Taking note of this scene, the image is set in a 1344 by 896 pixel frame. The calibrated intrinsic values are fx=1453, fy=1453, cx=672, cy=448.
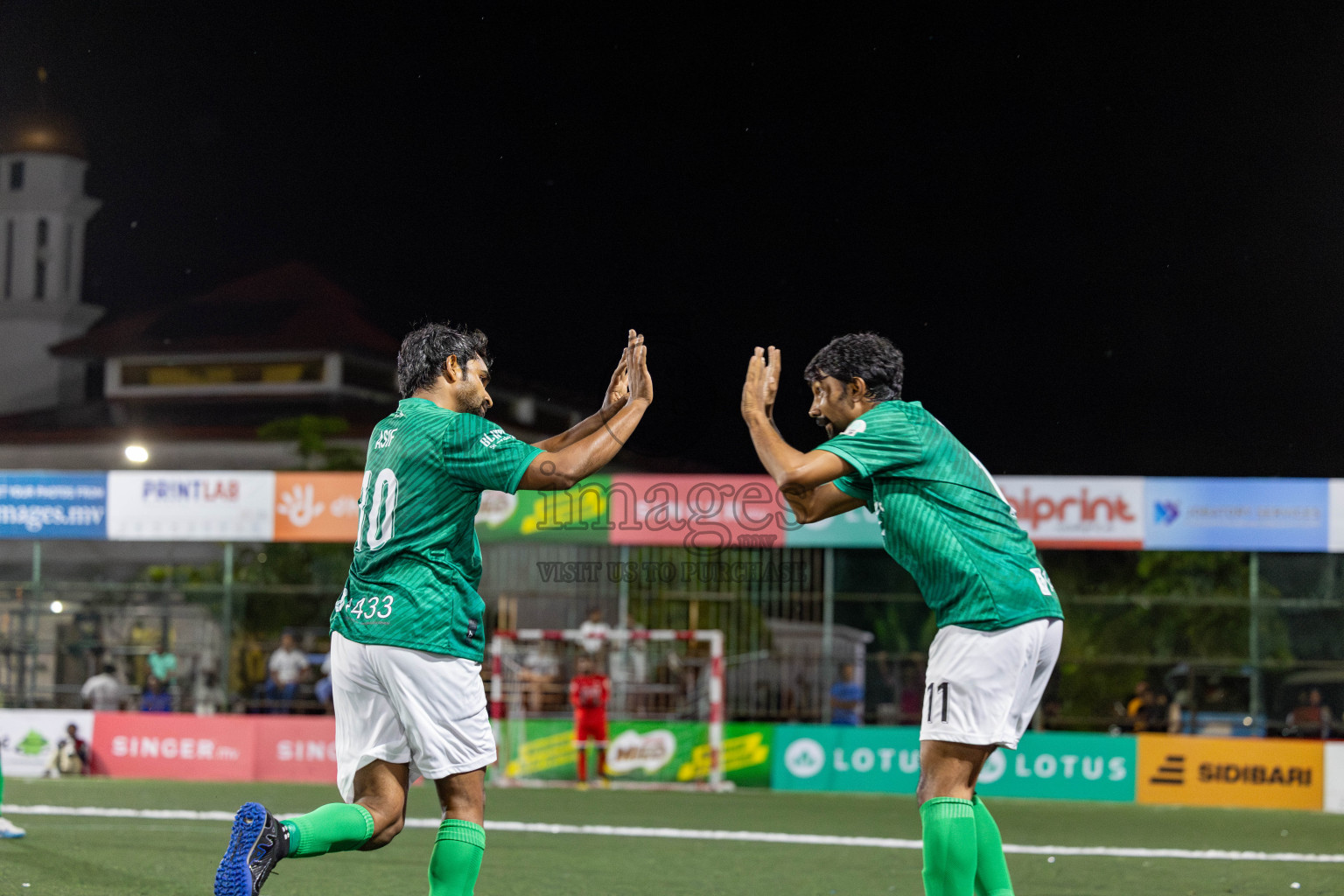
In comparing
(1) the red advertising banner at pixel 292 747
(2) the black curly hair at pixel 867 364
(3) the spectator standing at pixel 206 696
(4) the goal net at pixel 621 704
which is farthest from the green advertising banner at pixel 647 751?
(2) the black curly hair at pixel 867 364

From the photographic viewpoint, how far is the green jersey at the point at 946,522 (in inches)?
175

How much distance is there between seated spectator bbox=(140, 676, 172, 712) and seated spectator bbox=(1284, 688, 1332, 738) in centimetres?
1444

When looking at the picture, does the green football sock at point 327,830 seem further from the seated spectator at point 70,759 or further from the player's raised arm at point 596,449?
the seated spectator at point 70,759

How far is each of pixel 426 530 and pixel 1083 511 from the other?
49.1 ft

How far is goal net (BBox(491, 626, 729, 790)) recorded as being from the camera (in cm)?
1739

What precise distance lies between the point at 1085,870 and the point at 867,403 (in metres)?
4.92

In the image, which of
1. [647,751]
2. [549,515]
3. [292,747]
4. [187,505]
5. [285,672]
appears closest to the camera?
[647,751]

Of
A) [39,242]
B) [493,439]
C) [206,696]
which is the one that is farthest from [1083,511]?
[39,242]

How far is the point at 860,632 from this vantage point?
1895cm

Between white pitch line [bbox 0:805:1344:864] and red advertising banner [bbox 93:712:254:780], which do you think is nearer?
white pitch line [bbox 0:805:1344:864]

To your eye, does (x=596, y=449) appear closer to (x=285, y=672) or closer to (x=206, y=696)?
(x=285, y=672)

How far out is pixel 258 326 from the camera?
47.0 m

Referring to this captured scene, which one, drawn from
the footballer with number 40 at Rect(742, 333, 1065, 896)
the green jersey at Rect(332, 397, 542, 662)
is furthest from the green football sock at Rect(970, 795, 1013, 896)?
the green jersey at Rect(332, 397, 542, 662)

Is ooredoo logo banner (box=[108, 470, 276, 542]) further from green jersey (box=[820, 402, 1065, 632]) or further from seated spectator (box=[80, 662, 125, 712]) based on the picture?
green jersey (box=[820, 402, 1065, 632])
